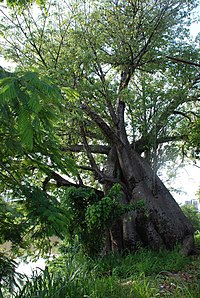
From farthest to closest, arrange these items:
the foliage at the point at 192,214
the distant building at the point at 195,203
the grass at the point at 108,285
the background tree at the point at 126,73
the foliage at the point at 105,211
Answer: the distant building at the point at 195,203 < the foliage at the point at 192,214 < the background tree at the point at 126,73 < the foliage at the point at 105,211 < the grass at the point at 108,285

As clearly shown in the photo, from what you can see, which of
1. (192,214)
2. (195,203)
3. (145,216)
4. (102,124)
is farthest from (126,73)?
(195,203)

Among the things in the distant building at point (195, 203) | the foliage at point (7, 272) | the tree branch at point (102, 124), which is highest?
the tree branch at point (102, 124)

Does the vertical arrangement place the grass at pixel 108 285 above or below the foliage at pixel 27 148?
below

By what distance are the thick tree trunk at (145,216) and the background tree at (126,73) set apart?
2cm

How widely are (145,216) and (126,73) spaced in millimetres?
3254

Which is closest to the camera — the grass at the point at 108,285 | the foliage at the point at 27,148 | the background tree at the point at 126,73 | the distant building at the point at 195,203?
the foliage at the point at 27,148

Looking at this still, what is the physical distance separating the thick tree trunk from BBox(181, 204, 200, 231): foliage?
413 cm

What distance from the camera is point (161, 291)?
11.2ft

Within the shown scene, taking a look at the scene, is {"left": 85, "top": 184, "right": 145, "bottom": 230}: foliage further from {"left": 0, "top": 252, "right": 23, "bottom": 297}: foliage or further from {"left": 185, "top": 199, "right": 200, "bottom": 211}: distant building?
{"left": 185, "top": 199, "right": 200, "bottom": 211}: distant building

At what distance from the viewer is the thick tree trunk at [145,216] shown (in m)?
6.83

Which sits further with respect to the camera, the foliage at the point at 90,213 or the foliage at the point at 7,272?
the foliage at the point at 90,213

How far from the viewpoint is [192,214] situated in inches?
454

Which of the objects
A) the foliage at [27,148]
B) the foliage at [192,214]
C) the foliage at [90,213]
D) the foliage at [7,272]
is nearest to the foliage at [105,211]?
the foliage at [90,213]

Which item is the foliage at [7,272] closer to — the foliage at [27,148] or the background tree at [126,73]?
the foliage at [27,148]
